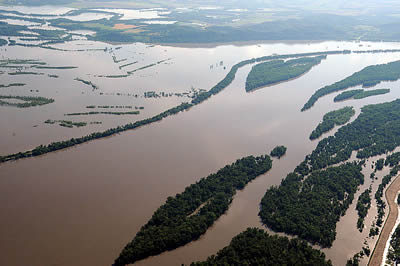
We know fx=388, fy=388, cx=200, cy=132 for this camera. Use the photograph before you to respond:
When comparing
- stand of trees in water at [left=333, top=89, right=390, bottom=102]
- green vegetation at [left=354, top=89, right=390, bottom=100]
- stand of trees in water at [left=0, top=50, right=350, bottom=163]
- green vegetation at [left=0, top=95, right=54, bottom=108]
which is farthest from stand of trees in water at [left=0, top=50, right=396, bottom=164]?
green vegetation at [left=354, top=89, right=390, bottom=100]

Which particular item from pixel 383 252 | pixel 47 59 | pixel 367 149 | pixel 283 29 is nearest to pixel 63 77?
pixel 47 59

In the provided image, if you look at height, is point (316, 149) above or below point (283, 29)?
below

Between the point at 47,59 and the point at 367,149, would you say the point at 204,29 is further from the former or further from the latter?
the point at 367,149

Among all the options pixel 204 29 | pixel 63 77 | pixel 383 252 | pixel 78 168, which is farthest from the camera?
pixel 204 29

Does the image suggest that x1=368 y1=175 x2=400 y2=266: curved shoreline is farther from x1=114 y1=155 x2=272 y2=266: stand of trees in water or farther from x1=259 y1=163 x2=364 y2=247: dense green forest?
x1=114 y1=155 x2=272 y2=266: stand of trees in water

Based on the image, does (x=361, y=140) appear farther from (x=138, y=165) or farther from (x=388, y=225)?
(x=138, y=165)

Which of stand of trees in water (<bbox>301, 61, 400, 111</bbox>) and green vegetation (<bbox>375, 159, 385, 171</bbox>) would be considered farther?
stand of trees in water (<bbox>301, 61, 400, 111</bbox>)
